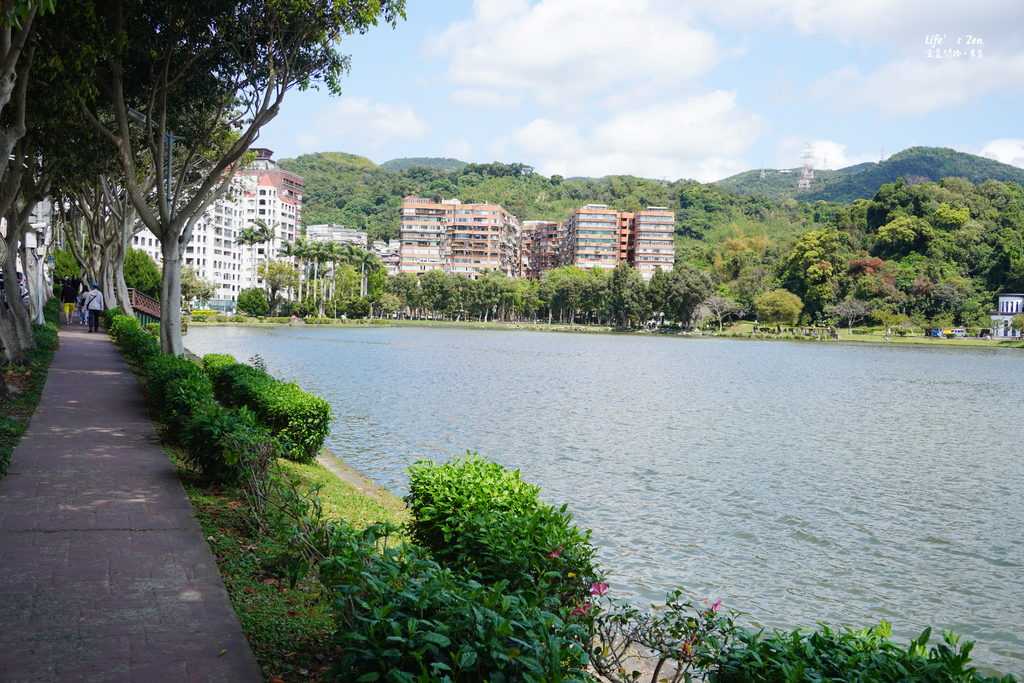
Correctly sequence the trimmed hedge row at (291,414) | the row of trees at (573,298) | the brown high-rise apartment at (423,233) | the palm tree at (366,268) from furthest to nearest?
the brown high-rise apartment at (423,233), the palm tree at (366,268), the row of trees at (573,298), the trimmed hedge row at (291,414)

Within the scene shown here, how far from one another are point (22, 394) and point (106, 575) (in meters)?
9.76

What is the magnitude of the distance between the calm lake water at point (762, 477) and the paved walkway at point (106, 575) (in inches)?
158

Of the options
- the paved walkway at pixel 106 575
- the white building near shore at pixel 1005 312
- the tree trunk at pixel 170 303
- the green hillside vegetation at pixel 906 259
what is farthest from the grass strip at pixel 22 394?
the white building near shore at pixel 1005 312

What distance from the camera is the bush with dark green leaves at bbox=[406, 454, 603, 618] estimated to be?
4520 millimetres

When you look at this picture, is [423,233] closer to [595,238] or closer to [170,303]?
[595,238]

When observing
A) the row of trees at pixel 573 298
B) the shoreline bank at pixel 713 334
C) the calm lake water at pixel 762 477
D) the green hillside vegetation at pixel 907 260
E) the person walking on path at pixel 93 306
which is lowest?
the calm lake water at pixel 762 477

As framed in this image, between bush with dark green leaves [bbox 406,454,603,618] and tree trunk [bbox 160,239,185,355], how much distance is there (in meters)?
12.3

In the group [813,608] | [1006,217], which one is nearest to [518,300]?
[1006,217]

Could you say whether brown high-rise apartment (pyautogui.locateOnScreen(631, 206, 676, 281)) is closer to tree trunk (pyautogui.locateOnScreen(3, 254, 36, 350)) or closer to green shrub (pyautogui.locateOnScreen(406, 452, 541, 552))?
tree trunk (pyautogui.locateOnScreen(3, 254, 36, 350))

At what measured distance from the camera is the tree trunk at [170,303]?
16.3 m

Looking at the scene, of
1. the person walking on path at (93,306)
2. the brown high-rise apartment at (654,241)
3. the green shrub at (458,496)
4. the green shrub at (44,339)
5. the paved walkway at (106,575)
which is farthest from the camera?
the brown high-rise apartment at (654,241)

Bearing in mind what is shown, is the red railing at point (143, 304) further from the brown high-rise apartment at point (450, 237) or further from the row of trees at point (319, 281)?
the brown high-rise apartment at point (450, 237)

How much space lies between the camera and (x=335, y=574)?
12.5 feet

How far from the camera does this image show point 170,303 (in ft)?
54.1
